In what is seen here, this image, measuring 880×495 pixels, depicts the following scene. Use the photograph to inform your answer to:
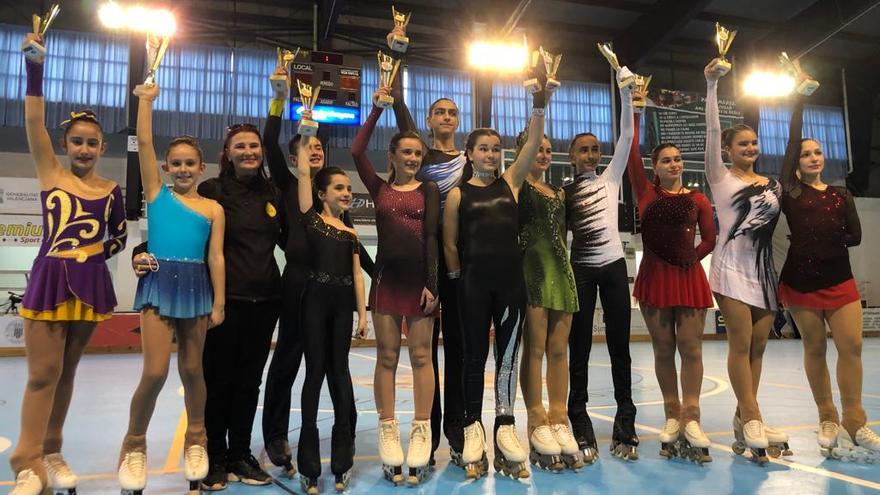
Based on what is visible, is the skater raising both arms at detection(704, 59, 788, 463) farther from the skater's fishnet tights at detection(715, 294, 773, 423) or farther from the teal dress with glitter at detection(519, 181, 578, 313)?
the teal dress with glitter at detection(519, 181, 578, 313)

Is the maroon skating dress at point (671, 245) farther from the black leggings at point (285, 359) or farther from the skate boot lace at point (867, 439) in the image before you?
the black leggings at point (285, 359)

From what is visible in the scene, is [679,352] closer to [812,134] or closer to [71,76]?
[71,76]

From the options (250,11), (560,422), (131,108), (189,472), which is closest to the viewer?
(189,472)

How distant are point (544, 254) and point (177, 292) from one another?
67.6 inches

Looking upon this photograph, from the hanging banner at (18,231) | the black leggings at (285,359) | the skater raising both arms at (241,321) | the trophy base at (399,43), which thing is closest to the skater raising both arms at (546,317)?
the trophy base at (399,43)

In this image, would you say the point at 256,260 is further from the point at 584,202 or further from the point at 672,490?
the point at 672,490

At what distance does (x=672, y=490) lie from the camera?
2.61 meters

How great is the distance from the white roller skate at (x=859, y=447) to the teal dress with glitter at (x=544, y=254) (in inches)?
62.5

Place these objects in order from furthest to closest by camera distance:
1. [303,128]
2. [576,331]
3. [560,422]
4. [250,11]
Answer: [250,11]
[576,331]
[560,422]
[303,128]

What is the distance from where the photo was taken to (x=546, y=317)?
307 cm

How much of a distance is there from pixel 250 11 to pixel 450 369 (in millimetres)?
13096

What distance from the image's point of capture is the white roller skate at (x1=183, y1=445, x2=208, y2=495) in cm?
255

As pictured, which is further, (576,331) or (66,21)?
(66,21)

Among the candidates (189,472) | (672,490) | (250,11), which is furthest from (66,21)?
(672,490)
